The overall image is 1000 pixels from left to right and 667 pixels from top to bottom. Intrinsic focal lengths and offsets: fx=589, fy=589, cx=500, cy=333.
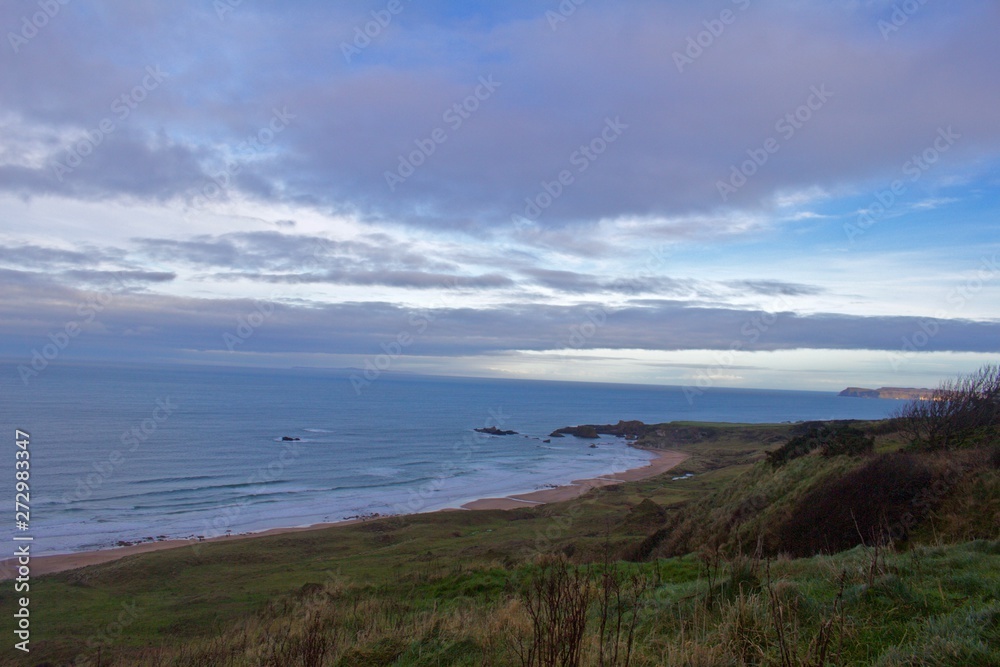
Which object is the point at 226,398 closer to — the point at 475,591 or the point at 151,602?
the point at 151,602

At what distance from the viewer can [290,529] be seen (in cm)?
3525

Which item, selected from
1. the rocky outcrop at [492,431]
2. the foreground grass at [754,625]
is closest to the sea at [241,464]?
the rocky outcrop at [492,431]

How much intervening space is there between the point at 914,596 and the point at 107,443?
227 feet

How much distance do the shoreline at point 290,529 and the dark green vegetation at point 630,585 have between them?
3.54 metres

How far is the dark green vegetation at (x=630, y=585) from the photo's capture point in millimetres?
4430

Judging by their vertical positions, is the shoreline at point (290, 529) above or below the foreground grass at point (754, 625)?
below

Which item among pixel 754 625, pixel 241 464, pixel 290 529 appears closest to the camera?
pixel 754 625

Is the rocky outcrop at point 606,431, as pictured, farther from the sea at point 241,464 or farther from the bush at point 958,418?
the bush at point 958,418

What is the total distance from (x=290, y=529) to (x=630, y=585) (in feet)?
104

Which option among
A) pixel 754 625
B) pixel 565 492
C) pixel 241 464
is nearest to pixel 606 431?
pixel 565 492

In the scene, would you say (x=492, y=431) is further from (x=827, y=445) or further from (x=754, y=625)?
(x=754, y=625)

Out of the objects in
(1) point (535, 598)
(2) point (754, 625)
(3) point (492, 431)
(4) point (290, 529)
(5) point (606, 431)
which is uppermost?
(2) point (754, 625)

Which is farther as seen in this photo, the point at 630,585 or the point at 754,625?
the point at 630,585

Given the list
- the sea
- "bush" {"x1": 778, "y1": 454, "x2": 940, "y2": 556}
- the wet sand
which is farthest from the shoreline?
"bush" {"x1": 778, "y1": 454, "x2": 940, "y2": 556}
